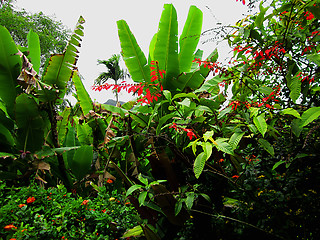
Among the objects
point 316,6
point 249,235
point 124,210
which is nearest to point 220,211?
point 249,235

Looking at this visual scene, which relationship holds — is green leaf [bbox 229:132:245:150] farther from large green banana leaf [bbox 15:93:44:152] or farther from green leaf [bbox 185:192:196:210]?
large green banana leaf [bbox 15:93:44:152]

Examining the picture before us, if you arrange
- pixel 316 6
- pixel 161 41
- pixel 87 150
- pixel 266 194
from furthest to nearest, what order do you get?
pixel 161 41 < pixel 87 150 < pixel 266 194 < pixel 316 6

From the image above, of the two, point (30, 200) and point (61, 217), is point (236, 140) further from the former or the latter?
point (30, 200)

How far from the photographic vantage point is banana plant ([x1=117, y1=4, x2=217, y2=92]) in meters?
2.42

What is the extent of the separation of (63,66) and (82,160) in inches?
49.7

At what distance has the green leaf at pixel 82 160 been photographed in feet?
7.39

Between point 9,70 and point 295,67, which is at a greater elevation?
point 9,70

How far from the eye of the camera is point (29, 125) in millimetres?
2416

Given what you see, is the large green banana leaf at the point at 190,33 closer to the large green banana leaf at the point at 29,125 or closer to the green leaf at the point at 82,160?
the green leaf at the point at 82,160

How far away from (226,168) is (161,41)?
1.60 meters

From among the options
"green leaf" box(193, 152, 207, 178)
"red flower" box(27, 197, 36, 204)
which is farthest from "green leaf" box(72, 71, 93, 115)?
"green leaf" box(193, 152, 207, 178)

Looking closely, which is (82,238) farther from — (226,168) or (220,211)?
(226,168)

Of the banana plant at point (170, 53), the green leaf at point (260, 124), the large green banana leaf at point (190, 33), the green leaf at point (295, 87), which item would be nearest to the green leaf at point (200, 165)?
the green leaf at point (260, 124)

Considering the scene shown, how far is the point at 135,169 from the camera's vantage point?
179cm
